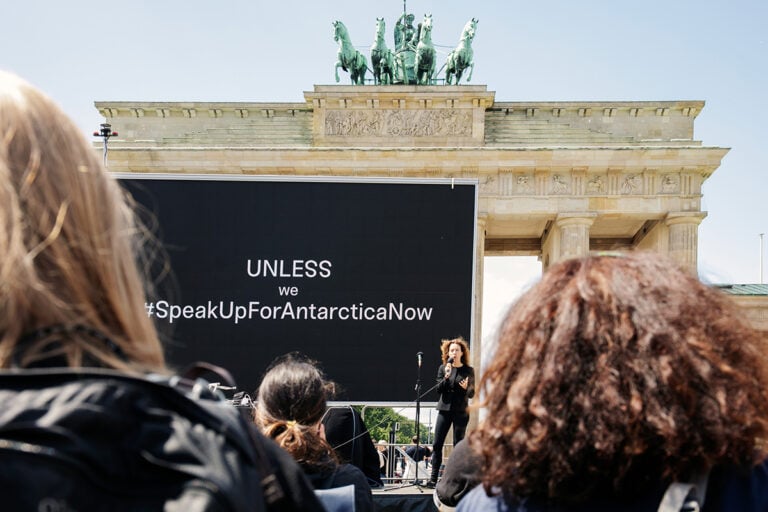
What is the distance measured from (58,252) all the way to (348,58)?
33.1 meters

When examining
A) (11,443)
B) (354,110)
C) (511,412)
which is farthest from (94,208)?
(354,110)

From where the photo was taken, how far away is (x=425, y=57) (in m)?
33.1

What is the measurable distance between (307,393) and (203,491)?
85.6 inches

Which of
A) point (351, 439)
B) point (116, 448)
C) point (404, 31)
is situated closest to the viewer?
point (116, 448)

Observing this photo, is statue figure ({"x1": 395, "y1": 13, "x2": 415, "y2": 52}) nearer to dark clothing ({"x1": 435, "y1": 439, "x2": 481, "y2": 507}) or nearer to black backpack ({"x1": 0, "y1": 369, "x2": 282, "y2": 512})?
dark clothing ({"x1": 435, "y1": 439, "x2": 481, "y2": 507})

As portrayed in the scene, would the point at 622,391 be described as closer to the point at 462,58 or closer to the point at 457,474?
the point at 457,474

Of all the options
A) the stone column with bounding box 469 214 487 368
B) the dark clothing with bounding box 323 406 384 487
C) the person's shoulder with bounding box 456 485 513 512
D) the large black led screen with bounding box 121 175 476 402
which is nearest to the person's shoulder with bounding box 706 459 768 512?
the person's shoulder with bounding box 456 485 513 512

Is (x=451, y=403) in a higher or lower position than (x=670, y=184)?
lower

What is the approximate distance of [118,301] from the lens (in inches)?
47.9

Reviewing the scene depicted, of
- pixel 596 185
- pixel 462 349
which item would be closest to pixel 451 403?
pixel 462 349

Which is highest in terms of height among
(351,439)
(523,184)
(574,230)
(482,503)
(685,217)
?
(523,184)

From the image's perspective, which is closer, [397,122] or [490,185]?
[490,185]

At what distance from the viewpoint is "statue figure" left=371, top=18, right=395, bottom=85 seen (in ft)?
108

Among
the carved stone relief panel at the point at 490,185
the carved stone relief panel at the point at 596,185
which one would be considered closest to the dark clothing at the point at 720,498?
the carved stone relief panel at the point at 490,185
